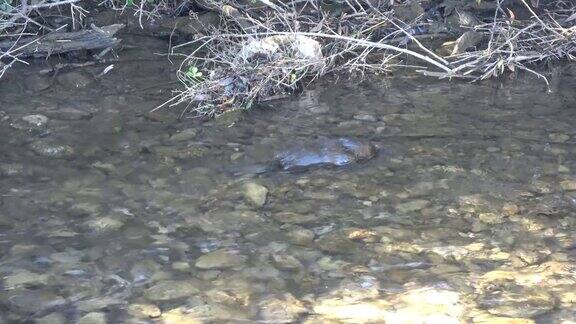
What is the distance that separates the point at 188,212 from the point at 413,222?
3.89 ft

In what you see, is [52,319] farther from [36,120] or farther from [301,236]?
[36,120]

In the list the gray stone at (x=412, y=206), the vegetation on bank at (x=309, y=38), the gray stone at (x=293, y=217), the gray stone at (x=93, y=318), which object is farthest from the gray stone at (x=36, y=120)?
the gray stone at (x=412, y=206)

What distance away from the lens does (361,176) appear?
464 cm

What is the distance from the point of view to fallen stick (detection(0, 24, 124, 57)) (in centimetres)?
691

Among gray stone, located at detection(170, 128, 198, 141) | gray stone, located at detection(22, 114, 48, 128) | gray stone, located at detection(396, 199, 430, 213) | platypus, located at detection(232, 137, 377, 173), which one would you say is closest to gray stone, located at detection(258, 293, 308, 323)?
gray stone, located at detection(396, 199, 430, 213)

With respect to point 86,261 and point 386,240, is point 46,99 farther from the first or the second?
point 386,240

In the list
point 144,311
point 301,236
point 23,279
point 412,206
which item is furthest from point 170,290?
point 412,206

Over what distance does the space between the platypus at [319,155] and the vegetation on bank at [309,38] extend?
0.97 meters

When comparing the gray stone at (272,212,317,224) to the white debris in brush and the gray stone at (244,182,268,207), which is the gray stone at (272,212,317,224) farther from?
the white debris in brush

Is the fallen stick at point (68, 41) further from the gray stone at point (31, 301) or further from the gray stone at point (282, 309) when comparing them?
the gray stone at point (282, 309)

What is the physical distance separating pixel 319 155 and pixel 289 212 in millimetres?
722

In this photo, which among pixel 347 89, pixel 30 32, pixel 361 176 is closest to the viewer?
pixel 361 176

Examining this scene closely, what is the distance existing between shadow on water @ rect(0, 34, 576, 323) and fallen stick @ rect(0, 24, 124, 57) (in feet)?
3.30

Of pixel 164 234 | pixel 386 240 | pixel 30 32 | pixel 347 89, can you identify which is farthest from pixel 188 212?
pixel 30 32
